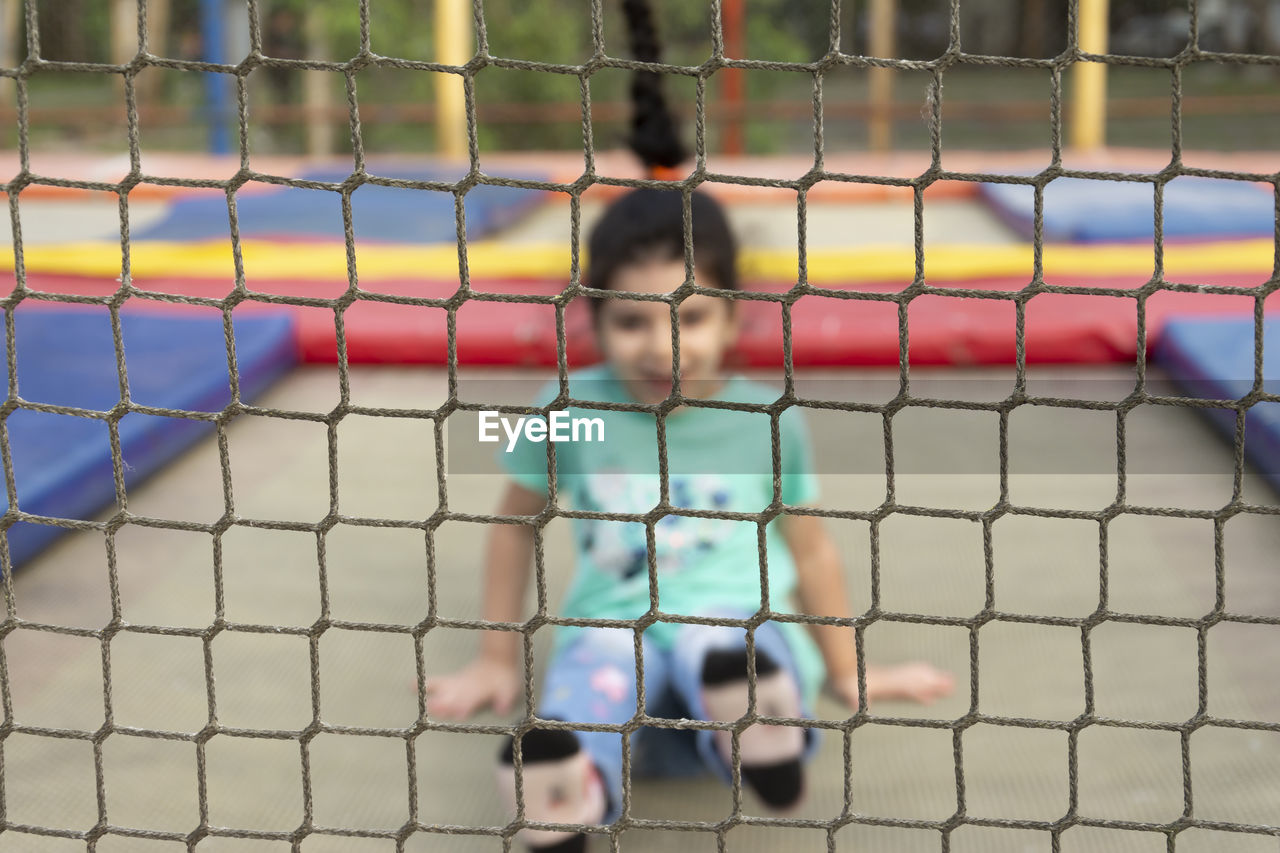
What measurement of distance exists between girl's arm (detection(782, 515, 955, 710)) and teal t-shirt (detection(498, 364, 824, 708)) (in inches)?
0.7

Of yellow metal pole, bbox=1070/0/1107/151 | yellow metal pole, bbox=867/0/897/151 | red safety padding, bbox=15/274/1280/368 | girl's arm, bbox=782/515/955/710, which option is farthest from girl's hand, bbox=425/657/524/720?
yellow metal pole, bbox=867/0/897/151

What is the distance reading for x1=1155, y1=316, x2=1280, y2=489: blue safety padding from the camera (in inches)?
61.5

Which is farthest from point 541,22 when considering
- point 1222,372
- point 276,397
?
point 1222,372

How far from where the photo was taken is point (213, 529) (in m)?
0.89

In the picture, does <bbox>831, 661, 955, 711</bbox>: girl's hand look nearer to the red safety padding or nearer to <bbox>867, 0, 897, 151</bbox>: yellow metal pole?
the red safety padding

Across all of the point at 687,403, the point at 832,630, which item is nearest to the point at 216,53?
the point at 832,630

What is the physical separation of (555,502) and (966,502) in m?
0.84

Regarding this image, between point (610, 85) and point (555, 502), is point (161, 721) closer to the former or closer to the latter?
point (555, 502)

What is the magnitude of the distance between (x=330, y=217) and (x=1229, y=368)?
78.8 inches

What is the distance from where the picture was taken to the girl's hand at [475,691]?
1.11 metres

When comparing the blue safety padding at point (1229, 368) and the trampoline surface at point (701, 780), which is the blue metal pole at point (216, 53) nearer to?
the trampoline surface at point (701, 780)

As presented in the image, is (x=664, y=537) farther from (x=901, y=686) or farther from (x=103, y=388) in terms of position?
(x=103, y=388)

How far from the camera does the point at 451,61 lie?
3836 mm

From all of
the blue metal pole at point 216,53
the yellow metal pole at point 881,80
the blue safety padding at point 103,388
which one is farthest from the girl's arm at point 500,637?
the blue metal pole at point 216,53
